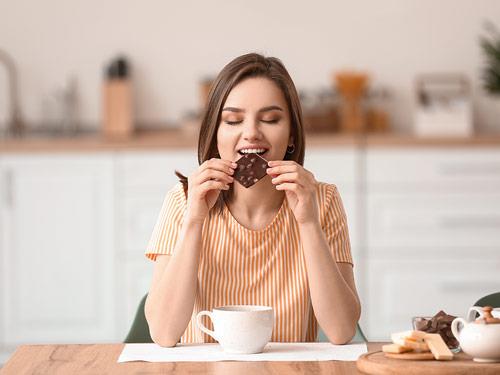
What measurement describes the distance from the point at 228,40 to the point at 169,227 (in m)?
2.88

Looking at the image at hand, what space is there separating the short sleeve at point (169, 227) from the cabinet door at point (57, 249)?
7.74 feet

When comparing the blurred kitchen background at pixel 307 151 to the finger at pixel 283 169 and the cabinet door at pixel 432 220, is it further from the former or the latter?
the finger at pixel 283 169

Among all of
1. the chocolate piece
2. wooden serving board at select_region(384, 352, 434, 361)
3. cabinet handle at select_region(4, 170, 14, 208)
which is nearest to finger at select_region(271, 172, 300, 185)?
the chocolate piece

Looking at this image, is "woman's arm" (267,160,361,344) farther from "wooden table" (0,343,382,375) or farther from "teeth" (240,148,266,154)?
"wooden table" (0,343,382,375)

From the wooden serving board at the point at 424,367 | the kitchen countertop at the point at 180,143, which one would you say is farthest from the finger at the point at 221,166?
the kitchen countertop at the point at 180,143

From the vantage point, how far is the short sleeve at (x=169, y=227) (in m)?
2.10

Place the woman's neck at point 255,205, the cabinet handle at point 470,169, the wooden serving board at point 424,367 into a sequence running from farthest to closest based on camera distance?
1. the cabinet handle at point 470,169
2. the woman's neck at point 255,205
3. the wooden serving board at point 424,367

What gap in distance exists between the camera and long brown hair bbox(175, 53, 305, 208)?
7.03ft

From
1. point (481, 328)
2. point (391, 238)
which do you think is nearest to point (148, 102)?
point (391, 238)

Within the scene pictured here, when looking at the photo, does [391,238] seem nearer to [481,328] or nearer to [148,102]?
[148,102]

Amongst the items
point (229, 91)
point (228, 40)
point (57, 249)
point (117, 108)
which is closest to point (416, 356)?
point (229, 91)

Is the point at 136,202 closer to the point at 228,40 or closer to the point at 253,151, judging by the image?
the point at 228,40

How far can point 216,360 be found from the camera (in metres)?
1.73

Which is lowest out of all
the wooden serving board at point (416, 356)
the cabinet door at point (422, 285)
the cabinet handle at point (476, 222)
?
the cabinet door at point (422, 285)
